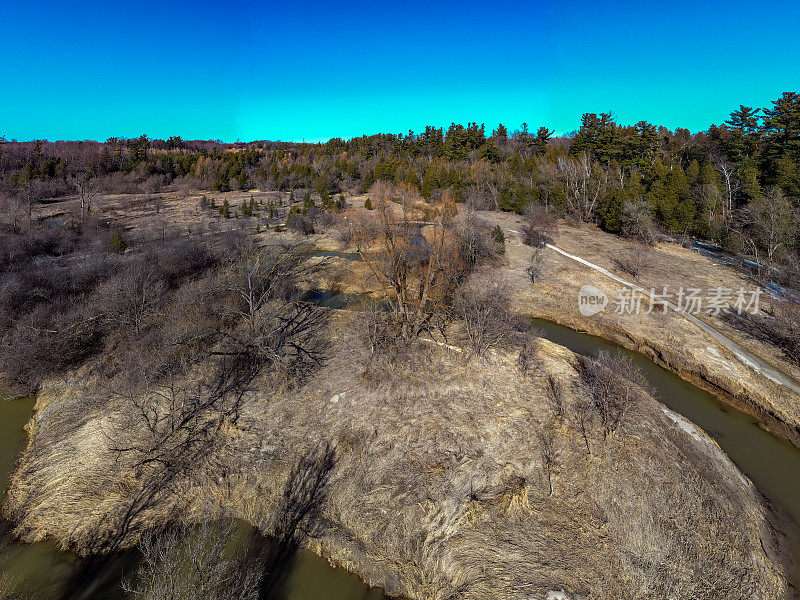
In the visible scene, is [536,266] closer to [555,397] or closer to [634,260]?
[634,260]

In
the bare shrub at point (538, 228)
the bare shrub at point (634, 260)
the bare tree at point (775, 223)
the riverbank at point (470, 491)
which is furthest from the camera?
the bare shrub at point (538, 228)

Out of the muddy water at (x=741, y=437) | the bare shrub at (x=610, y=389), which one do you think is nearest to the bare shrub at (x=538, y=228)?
the muddy water at (x=741, y=437)

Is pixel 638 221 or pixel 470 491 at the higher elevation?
pixel 638 221

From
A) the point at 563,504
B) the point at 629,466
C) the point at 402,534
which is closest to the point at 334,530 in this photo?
the point at 402,534

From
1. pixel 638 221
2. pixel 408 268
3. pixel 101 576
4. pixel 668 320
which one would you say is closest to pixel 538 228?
pixel 638 221

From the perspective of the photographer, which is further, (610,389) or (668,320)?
(668,320)

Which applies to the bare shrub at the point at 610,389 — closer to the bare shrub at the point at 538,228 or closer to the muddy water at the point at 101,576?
the muddy water at the point at 101,576
